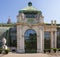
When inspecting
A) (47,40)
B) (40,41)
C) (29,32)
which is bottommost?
(40,41)

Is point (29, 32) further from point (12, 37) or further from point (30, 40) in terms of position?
point (12, 37)

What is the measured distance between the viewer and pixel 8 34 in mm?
71438

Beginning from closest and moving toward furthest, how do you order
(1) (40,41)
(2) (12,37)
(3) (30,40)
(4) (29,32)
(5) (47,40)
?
(1) (40,41) < (3) (30,40) < (4) (29,32) < (2) (12,37) < (5) (47,40)

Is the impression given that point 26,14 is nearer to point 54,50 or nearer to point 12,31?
point 12,31

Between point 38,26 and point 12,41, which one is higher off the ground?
point 38,26

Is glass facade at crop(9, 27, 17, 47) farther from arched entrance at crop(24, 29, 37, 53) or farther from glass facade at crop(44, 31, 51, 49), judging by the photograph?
glass facade at crop(44, 31, 51, 49)

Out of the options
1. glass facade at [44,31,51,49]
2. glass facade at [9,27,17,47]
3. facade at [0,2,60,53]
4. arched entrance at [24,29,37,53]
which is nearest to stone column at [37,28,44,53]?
facade at [0,2,60,53]

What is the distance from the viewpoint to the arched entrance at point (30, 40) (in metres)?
67.2

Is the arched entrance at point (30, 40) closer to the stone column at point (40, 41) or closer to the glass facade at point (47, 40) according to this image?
the stone column at point (40, 41)

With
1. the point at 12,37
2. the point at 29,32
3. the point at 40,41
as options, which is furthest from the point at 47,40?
the point at 12,37

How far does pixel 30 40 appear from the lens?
A: 67562 mm

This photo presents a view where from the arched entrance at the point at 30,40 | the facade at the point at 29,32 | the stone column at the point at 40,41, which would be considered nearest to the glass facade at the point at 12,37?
the facade at the point at 29,32

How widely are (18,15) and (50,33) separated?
37.9 feet

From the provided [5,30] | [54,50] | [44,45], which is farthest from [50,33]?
[5,30]
